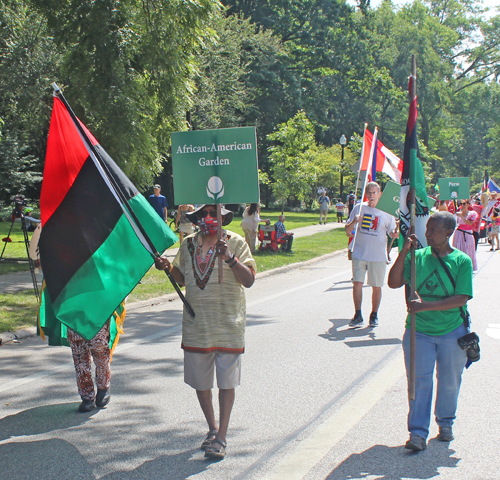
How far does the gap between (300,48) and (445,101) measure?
25.1m

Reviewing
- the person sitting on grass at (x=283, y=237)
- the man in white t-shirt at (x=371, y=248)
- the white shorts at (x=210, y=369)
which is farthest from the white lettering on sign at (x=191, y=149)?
the person sitting on grass at (x=283, y=237)

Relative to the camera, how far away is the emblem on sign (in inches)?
171

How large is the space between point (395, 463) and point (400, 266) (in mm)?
1320

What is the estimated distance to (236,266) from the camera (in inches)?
164

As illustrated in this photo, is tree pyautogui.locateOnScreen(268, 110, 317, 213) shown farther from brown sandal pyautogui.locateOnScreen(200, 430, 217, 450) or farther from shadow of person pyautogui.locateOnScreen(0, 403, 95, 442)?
brown sandal pyautogui.locateOnScreen(200, 430, 217, 450)

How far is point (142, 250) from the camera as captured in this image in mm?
4902

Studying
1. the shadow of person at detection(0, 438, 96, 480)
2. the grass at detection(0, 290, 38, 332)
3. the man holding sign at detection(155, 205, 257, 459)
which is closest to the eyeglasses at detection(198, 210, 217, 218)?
the man holding sign at detection(155, 205, 257, 459)

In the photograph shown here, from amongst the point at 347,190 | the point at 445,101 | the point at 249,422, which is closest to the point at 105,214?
the point at 249,422

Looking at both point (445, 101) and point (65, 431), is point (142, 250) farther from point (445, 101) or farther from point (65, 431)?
point (445, 101)

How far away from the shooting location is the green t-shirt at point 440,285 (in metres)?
4.38

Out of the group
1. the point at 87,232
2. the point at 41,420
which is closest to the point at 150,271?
the point at 41,420

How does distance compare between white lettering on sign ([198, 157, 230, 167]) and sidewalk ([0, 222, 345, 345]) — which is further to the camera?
sidewalk ([0, 222, 345, 345])

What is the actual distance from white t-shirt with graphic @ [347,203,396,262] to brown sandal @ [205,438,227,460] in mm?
4892

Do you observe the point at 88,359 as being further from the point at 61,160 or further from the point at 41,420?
the point at 61,160
